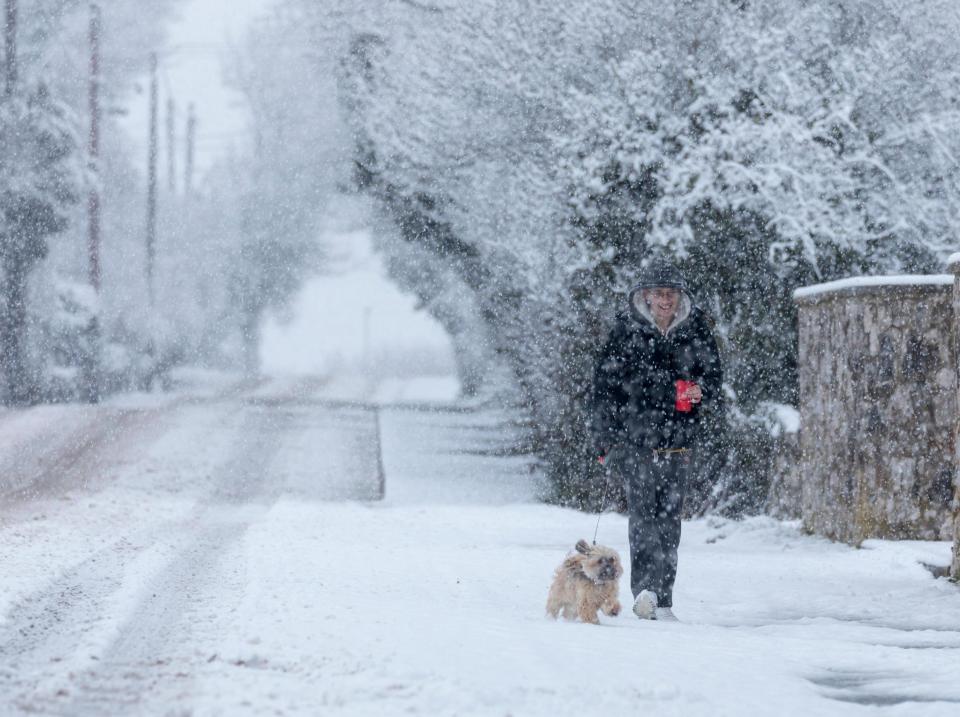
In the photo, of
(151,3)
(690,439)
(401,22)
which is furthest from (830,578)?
(151,3)

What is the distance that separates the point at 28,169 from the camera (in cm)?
2669

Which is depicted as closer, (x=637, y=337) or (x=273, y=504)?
(x=637, y=337)

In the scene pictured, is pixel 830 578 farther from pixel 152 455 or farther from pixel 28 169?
pixel 28 169

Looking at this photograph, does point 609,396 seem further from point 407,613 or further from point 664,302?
point 407,613

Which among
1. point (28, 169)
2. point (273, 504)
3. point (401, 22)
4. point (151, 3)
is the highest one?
point (151, 3)

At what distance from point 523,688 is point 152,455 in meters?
13.7

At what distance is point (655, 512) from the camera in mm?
7051

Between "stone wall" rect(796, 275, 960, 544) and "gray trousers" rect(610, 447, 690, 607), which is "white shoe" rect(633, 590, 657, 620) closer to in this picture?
"gray trousers" rect(610, 447, 690, 607)

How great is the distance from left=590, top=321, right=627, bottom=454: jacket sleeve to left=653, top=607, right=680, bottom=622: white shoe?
2.76 ft

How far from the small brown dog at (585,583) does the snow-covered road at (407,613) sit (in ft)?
0.43

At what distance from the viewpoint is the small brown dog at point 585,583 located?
644 cm

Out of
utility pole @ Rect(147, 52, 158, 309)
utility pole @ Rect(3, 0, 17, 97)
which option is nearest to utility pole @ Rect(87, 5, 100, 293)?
utility pole @ Rect(3, 0, 17, 97)

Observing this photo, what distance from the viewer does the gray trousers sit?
6.98 metres

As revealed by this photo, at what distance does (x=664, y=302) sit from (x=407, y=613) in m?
2.08
